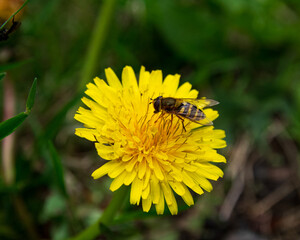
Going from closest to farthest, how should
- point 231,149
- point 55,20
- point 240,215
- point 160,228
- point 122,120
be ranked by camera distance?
point 122,120 → point 160,228 → point 240,215 → point 231,149 → point 55,20

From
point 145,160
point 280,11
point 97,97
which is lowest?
point 145,160

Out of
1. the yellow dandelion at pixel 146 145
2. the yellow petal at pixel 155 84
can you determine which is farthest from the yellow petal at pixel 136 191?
the yellow petal at pixel 155 84

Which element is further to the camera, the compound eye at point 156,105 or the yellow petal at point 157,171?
the compound eye at point 156,105

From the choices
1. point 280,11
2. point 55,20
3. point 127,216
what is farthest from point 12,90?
point 280,11

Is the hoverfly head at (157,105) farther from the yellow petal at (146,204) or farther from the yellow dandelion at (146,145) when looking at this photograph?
the yellow petal at (146,204)

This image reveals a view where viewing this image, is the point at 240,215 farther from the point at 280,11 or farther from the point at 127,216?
the point at 280,11

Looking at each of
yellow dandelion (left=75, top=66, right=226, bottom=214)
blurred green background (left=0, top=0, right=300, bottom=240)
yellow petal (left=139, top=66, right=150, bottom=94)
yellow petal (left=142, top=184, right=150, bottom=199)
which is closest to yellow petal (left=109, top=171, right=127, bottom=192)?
yellow dandelion (left=75, top=66, right=226, bottom=214)
